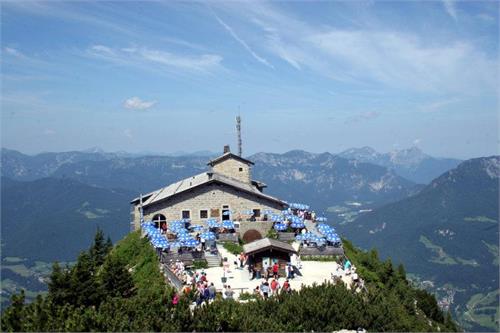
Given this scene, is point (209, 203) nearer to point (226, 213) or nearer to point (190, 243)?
point (226, 213)

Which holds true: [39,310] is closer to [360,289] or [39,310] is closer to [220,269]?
[220,269]

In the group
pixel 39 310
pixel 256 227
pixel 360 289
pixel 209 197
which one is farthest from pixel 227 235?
pixel 39 310

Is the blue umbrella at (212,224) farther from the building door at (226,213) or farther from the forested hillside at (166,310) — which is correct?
the forested hillside at (166,310)

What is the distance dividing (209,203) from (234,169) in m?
13.2

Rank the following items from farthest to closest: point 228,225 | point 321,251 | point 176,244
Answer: point 228,225
point 321,251
point 176,244

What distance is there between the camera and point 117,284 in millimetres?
29312

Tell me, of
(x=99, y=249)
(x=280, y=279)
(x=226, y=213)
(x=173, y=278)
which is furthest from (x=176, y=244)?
(x=99, y=249)

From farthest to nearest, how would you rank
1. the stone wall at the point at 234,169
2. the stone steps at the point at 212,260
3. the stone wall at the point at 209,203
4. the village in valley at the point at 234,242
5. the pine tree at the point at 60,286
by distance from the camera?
the stone wall at the point at 234,169 < the stone wall at the point at 209,203 < the stone steps at the point at 212,260 < the village in valley at the point at 234,242 < the pine tree at the point at 60,286

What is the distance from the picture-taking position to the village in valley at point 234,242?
1303 inches

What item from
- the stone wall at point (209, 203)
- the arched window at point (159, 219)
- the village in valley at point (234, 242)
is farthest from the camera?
the stone wall at point (209, 203)

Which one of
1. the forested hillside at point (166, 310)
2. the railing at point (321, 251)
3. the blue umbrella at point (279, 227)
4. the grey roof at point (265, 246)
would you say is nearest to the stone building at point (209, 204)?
the blue umbrella at point (279, 227)

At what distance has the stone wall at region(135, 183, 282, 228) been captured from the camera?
167 feet

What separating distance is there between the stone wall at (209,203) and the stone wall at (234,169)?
11501mm

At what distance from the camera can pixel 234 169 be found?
211 feet
